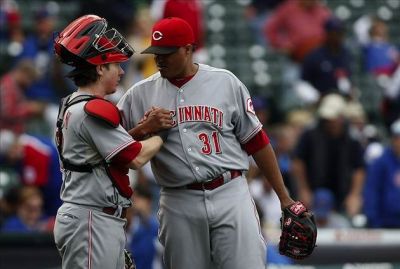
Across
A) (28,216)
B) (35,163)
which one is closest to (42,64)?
(35,163)

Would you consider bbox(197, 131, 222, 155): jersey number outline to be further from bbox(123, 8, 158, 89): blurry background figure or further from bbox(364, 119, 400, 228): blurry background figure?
bbox(123, 8, 158, 89): blurry background figure

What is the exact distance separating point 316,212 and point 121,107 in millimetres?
4216

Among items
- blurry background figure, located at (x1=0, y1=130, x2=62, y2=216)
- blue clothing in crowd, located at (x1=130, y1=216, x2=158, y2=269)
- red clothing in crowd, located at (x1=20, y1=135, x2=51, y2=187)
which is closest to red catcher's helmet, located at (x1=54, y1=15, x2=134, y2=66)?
blue clothing in crowd, located at (x1=130, y1=216, x2=158, y2=269)

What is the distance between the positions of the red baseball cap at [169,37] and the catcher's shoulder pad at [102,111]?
0.37 meters

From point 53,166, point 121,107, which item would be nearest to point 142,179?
point 53,166

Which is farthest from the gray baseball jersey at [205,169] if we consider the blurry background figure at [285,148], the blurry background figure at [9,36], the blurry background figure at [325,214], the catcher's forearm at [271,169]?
the blurry background figure at [9,36]

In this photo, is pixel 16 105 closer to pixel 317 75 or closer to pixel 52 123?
pixel 52 123

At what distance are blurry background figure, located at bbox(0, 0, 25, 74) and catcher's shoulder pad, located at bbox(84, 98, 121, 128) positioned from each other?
6.68 m

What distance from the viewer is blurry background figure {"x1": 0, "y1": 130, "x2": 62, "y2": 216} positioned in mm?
9711

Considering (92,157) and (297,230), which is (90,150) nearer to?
(92,157)

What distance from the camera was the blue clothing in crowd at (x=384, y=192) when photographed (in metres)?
9.58

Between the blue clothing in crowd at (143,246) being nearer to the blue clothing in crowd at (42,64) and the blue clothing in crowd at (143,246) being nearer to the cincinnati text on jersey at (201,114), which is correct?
the cincinnati text on jersey at (201,114)

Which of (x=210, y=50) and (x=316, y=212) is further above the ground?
(x=210, y=50)

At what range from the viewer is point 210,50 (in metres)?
13.3
